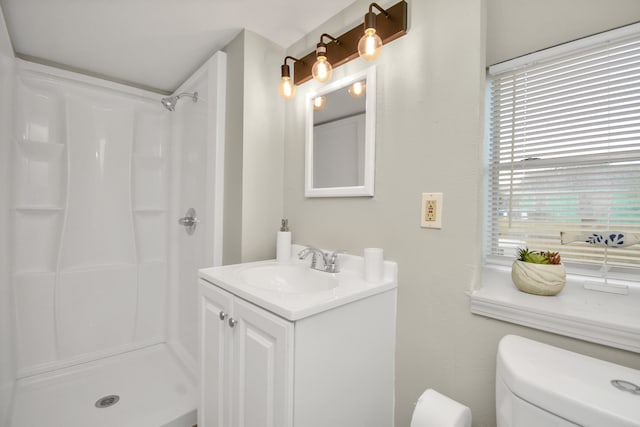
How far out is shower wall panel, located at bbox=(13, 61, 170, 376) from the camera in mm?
1825

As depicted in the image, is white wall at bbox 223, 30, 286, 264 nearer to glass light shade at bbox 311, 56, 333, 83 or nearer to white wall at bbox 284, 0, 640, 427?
glass light shade at bbox 311, 56, 333, 83

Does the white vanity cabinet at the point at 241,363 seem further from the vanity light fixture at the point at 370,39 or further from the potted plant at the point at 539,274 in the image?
the vanity light fixture at the point at 370,39

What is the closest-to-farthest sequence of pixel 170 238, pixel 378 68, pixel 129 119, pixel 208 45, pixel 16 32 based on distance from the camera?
pixel 378 68 → pixel 16 32 → pixel 208 45 → pixel 129 119 → pixel 170 238

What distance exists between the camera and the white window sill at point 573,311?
715 mm

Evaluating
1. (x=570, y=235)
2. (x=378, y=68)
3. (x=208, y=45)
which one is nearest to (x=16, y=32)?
(x=208, y=45)

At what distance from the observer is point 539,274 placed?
0.92 m

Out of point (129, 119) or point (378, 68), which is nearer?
point (378, 68)

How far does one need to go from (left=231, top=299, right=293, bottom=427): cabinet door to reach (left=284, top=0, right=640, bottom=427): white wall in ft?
1.85

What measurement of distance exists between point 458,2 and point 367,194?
0.78m

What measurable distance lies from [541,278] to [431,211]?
1.35 ft

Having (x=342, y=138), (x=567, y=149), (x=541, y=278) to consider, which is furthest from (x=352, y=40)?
(x=541, y=278)

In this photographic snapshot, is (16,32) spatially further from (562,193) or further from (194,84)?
(562,193)


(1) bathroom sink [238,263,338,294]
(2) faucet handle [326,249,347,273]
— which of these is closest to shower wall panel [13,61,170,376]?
(1) bathroom sink [238,263,338,294]

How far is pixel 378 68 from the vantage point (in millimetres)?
1244
